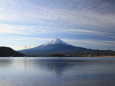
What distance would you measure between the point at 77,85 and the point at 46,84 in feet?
15.8

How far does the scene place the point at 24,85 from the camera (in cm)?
2461

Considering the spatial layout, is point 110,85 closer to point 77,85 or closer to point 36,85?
point 77,85

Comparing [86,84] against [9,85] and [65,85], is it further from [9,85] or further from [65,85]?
[9,85]

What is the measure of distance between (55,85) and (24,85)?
464cm

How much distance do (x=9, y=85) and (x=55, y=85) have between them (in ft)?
22.6

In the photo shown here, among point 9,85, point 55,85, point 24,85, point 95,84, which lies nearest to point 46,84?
point 55,85

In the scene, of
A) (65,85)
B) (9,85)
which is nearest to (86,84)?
(65,85)

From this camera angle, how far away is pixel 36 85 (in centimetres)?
2486

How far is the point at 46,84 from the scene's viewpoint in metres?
25.7

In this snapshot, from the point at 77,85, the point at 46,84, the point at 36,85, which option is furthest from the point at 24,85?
the point at 77,85

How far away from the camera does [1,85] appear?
80.3 feet

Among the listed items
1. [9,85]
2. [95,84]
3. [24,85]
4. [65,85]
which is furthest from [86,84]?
[9,85]

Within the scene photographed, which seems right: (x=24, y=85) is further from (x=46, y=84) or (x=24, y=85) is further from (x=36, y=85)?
(x=46, y=84)

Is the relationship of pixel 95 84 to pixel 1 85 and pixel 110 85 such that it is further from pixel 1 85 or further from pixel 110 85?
pixel 1 85
